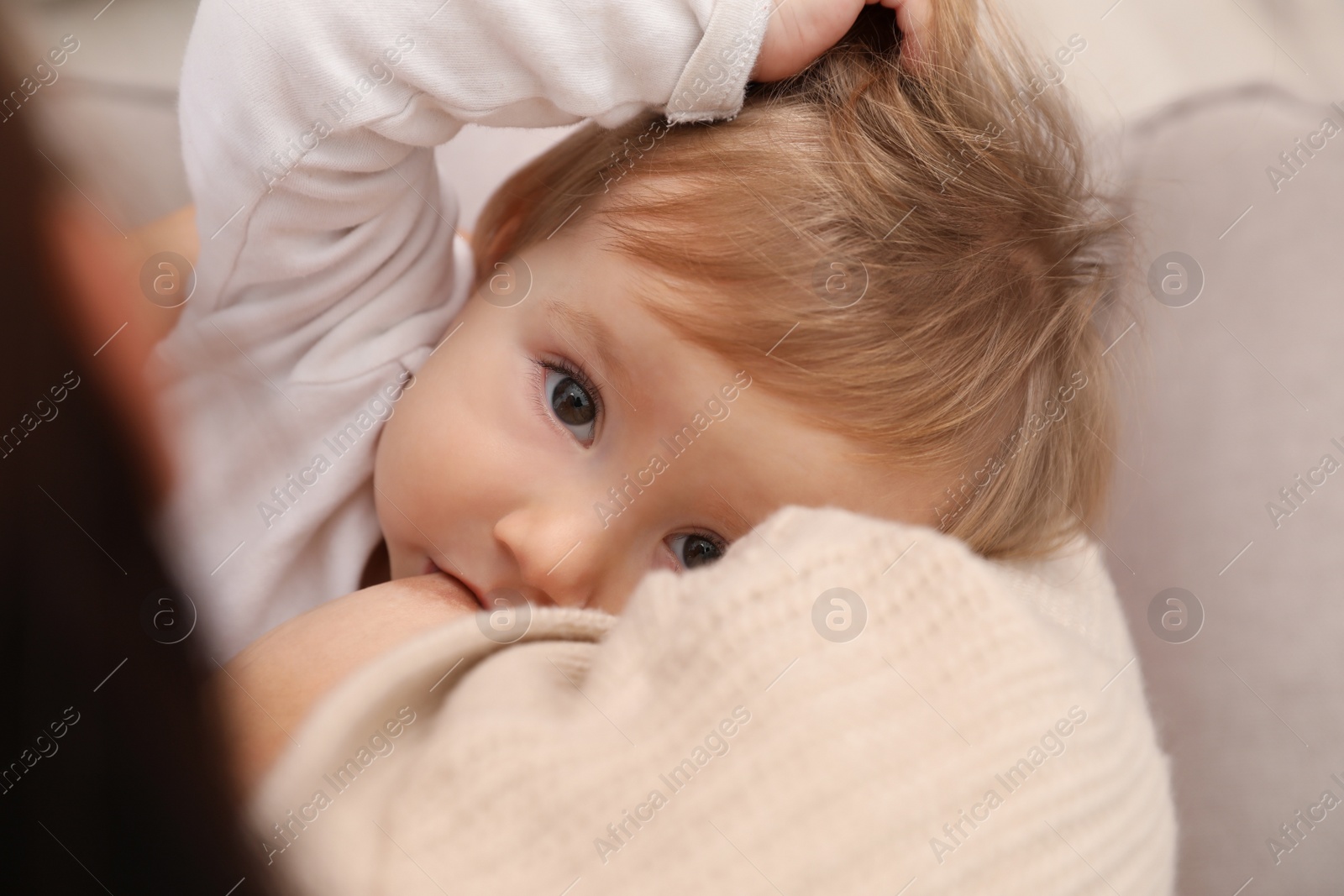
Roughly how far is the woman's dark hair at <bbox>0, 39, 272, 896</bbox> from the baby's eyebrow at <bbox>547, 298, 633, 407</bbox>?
458 mm

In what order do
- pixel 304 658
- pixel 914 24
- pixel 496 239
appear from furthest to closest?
1. pixel 496 239
2. pixel 914 24
3. pixel 304 658

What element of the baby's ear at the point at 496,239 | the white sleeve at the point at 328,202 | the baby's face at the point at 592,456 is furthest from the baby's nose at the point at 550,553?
the baby's ear at the point at 496,239

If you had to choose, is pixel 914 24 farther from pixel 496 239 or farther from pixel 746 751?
pixel 746 751

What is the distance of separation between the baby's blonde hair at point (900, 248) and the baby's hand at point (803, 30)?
2cm

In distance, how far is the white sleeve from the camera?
748 mm

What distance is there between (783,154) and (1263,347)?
718 mm

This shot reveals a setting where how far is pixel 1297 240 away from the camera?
108 centimetres

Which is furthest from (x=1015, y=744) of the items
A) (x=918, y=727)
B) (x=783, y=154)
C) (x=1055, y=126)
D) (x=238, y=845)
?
(x=1055, y=126)

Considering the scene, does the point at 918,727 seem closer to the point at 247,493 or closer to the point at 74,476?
the point at 74,476

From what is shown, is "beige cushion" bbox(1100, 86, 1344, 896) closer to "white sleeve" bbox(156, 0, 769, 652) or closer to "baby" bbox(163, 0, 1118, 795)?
"baby" bbox(163, 0, 1118, 795)

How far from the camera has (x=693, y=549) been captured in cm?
78

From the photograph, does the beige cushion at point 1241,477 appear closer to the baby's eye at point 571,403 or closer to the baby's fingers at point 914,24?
the baby's fingers at point 914,24

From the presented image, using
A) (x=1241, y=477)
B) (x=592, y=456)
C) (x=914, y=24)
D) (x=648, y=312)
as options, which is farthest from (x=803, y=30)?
(x=1241, y=477)

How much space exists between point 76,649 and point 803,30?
699 millimetres
